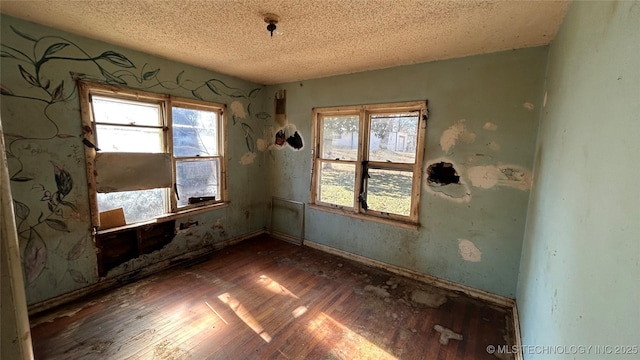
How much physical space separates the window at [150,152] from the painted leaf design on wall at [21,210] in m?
0.42

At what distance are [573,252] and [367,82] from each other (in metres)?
2.55

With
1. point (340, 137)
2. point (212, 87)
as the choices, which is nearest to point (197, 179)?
point (212, 87)

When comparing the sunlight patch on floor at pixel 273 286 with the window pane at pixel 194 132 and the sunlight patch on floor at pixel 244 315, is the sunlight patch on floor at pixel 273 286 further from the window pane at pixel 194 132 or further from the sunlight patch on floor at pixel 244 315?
the window pane at pixel 194 132

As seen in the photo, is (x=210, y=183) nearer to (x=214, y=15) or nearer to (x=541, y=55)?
(x=214, y=15)

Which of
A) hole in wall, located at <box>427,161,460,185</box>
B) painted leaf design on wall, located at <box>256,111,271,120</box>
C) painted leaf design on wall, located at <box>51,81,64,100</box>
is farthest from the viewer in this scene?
painted leaf design on wall, located at <box>256,111,271,120</box>

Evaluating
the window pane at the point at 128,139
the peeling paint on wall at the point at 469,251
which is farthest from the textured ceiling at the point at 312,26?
the peeling paint on wall at the point at 469,251

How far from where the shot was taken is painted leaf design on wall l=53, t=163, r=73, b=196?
7.37 feet

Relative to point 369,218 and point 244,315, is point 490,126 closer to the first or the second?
point 369,218

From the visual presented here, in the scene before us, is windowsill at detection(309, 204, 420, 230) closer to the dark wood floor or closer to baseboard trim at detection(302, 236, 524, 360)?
baseboard trim at detection(302, 236, 524, 360)

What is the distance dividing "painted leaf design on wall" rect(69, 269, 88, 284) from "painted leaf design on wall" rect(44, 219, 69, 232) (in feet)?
1.33

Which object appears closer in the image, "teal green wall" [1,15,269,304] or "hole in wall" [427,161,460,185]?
"teal green wall" [1,15,269,304]

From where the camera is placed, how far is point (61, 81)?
2.19 meters

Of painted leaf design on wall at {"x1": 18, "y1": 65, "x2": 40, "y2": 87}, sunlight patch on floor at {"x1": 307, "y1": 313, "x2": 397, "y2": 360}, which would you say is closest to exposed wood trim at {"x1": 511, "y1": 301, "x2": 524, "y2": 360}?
sunlight patch on floor at {"x1": 307, "y1": 313, "x2": 397, "y2": 360}

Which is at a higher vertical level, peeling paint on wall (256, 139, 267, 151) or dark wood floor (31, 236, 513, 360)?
peeling paint on wall (256, 139, 267, 151)
